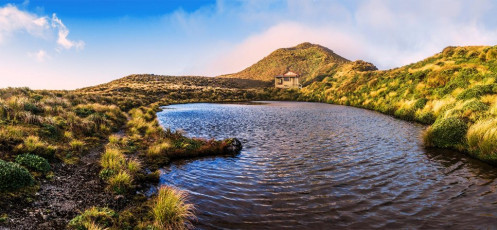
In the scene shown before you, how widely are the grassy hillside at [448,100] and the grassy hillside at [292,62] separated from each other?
101 m

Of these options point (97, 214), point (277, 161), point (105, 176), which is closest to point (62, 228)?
point (97, 214)

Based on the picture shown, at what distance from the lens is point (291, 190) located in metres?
9.16

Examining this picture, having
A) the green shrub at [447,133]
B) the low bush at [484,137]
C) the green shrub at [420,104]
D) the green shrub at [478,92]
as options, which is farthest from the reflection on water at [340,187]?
the green shrub at [420,104]

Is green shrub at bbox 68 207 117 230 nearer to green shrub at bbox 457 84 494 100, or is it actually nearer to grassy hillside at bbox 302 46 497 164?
grassy hillside at bbox 302 46 497 164

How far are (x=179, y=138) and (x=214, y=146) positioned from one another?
2.81 meters

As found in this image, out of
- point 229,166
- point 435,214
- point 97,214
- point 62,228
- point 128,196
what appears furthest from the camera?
point 229,166

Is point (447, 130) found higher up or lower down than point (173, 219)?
higher up

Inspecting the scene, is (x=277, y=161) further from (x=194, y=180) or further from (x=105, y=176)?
(x=105, y=176)

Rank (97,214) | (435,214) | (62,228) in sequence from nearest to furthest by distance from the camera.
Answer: (62,228), (97,214), (435,214)

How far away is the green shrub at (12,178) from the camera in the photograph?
703 centimetres

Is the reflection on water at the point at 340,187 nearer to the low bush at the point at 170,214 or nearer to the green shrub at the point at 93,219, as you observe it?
the low bush at the point at 170,214

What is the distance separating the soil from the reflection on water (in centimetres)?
258

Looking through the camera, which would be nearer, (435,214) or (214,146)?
(435,214)

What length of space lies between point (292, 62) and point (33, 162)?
17483cm
